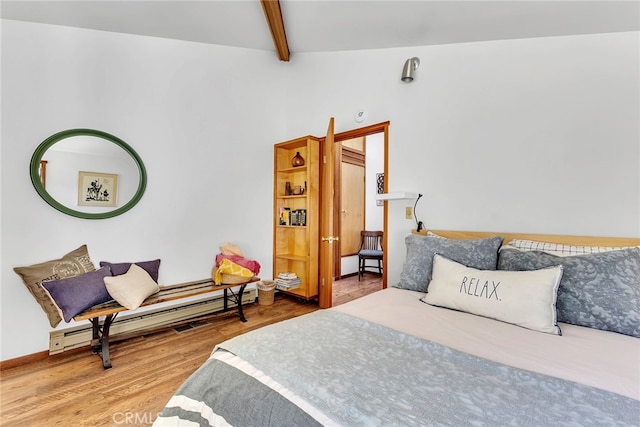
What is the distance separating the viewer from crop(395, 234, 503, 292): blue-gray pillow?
175 cm

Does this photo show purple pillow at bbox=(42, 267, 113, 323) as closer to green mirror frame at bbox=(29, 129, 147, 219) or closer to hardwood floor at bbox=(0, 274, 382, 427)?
hardwood floor at bbox=(0, 274, 382, 427)

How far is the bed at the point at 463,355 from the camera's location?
0.75m

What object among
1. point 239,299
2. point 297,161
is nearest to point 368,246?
point 297,161

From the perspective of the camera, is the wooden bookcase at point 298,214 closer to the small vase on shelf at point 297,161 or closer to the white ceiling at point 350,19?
the small vase on shelf at point 297,161

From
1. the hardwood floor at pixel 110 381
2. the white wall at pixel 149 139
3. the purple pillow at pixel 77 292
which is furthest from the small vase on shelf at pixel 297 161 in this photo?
the purple pillow at pixel 77 292

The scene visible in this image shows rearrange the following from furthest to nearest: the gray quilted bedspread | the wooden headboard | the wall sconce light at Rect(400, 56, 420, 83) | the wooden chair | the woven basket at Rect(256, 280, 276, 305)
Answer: the wooden chair
the woven basket at Rect(256, 280, 276, 305)
the wall sconce light at Rect(400, 56, 420, 83)
the wooden headboard
the gray quilted bedspread

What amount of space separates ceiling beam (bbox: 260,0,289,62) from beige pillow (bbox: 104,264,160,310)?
2489 millimetres

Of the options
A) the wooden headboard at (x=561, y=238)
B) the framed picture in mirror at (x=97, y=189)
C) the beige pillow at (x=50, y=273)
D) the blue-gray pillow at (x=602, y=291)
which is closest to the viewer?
the blue-gray pillow at (x=602, y=291)

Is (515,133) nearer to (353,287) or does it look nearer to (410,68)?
(410,68)

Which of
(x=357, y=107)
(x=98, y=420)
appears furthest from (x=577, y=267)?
(x=98, y=420)

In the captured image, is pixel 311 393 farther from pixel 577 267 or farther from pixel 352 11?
pixel 352 11

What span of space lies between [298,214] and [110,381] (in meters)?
2.33

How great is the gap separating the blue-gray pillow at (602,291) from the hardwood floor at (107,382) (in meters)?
2.30

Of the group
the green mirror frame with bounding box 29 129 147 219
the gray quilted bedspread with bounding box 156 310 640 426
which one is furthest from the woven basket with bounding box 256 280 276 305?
the gray quilted bedspread with bounding box 156 310 640 426
